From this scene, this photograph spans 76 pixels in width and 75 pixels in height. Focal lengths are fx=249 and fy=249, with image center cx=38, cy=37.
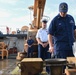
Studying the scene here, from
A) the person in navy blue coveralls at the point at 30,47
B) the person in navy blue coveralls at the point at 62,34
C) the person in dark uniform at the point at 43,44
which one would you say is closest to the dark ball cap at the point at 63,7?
the person in navy blue coveralls at the point at 62,34

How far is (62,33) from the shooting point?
4.07 metres

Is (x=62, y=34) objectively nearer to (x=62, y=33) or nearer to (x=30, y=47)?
(x=62, y=33)

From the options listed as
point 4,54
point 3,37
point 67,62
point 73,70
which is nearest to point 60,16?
point 67,62

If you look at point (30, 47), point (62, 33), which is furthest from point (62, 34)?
point (30, 47)

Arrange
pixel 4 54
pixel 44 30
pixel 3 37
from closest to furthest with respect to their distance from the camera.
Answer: pixel 44 30
pixel 4 54
pixel 3 37

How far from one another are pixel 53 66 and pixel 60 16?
1.77m

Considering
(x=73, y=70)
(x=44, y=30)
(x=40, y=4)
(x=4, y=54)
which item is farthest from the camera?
(x=4, y=54)

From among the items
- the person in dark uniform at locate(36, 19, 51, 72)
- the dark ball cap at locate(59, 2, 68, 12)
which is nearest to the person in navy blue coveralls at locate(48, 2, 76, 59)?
the dark ball cap at locate(59, 2, 68, 12)

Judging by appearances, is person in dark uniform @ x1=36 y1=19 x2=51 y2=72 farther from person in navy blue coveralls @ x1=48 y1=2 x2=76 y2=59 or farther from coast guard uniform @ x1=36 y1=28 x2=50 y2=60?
person in navy blue coveralls @ x1=48 y1=2 x2=76 y2=59

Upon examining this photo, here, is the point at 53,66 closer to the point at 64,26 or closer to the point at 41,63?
the point at 41,63

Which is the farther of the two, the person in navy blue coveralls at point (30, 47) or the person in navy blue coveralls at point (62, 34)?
the person in navy blue coveralls at point (30, 47)

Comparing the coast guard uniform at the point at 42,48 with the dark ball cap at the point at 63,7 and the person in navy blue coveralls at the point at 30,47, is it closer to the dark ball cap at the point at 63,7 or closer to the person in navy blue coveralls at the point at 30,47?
the dark ball cap at the point at 63,7

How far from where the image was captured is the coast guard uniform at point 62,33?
13.3 feet

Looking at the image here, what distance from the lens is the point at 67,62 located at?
99.7 inches
